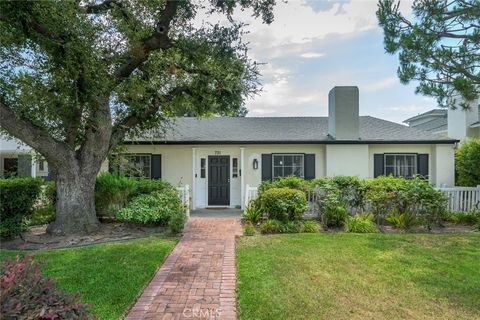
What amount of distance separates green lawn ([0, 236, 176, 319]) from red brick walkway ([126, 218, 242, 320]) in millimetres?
214

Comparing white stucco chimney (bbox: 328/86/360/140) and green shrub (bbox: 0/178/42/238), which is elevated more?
white stucco chimney (bbox: 328/86/360/140)

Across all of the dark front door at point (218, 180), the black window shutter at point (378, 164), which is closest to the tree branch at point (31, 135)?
the dark front door at point (218, 180)

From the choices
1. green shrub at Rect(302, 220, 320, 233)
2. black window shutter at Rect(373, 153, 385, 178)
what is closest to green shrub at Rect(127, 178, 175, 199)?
green shrub at Rect(302, 220, 320, 233)

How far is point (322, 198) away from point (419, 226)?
2666mm

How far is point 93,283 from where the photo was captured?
16.8 feet

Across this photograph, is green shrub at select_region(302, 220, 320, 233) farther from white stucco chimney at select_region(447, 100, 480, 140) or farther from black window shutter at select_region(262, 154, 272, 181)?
white stucco chimney at select_region(447, 100, 480, 140)

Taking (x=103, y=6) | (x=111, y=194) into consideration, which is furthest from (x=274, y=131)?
(x=103, y=6)

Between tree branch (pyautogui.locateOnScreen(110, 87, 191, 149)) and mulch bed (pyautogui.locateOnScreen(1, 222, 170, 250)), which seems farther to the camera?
tree branch (pyautogui.locateOnScreen(110, 87, 191, 149))

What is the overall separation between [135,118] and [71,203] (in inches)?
110

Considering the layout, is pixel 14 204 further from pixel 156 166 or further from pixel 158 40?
pixel 156 166

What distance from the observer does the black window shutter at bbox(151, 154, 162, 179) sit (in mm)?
13219

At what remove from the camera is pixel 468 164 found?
12500 millimetres

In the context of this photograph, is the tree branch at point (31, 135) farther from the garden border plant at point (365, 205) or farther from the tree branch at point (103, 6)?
the garden border plant at point (365, 205)

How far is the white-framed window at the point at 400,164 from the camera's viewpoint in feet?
43.1
